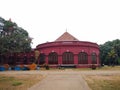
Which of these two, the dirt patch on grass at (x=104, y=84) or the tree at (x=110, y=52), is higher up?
the tree at (x=110, y=52)

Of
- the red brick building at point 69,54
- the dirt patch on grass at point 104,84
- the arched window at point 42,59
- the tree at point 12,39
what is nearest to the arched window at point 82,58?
the red brick building at point 69,54

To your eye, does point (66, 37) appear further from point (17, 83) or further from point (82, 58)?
point (17, 83)

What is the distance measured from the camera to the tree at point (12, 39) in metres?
42.6

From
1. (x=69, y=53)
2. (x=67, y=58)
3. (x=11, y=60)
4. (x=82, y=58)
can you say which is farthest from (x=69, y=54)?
(x=11, y=60)

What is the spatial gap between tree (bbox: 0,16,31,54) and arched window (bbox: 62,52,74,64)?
7994 mm

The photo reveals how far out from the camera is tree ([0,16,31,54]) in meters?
42.6

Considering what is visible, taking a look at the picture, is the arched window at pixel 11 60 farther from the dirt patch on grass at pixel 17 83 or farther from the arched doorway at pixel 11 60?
the dirt patch on grass at pixel 17 83

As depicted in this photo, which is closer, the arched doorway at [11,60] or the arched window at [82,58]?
the arched window at [82,58]

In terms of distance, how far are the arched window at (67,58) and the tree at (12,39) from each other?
7.99 m

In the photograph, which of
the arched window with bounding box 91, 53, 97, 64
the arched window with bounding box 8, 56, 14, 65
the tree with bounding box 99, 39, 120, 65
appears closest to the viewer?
the arched window with bounding box 91, 53, 97, 64

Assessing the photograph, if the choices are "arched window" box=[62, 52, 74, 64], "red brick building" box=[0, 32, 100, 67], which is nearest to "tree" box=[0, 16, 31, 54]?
"red brick building" box=[0, 32, 100, 67]

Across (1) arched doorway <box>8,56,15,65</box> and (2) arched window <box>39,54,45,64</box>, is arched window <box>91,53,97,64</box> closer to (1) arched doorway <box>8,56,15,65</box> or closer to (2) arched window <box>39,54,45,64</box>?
(2) arched window <box>39,54,45,64</box>

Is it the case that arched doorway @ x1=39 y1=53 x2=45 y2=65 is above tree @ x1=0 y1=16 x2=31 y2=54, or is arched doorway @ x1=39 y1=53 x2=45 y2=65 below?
below

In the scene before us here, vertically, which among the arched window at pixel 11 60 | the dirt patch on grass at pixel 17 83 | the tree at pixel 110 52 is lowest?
the dirt patch on grass at pixel 17 83
